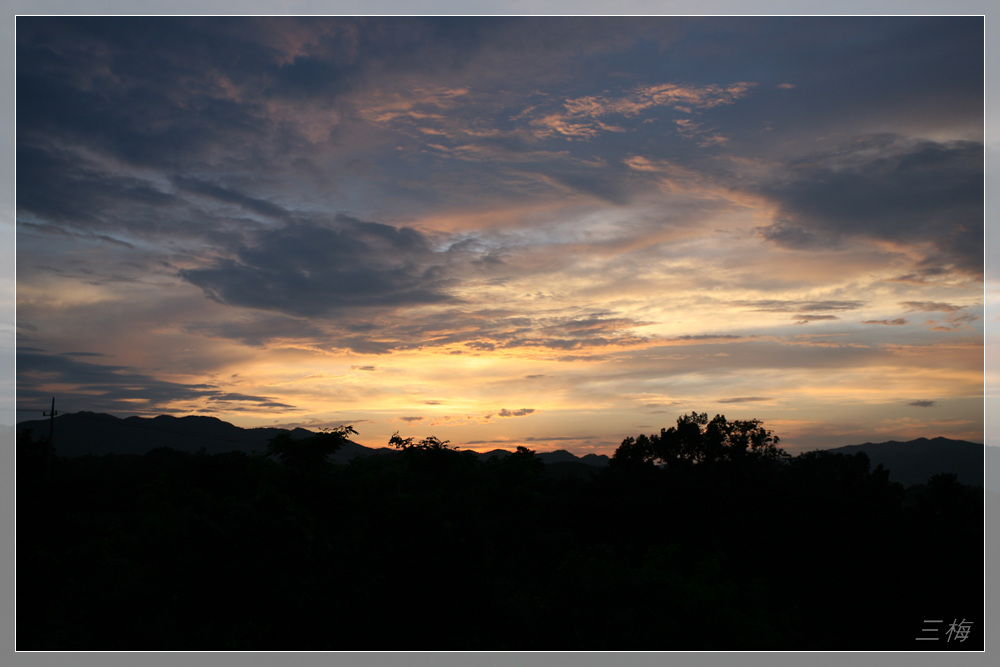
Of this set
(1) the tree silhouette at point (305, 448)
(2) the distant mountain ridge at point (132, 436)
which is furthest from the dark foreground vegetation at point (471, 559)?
(2) the distant mountain ridge at point (132, 436)

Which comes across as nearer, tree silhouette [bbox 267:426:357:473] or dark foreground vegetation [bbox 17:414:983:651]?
dark foreground vegetation [bbox 17:414:983:651]

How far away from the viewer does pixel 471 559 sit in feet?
48.1

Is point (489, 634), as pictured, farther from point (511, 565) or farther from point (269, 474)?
point (269, 474)

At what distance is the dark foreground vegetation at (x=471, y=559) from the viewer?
14.2 metres

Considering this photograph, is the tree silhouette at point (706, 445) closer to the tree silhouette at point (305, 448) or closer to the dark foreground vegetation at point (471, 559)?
the dark foreground vegetation at point (471, 559)

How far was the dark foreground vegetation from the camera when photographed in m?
14.2

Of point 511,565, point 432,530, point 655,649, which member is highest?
point 432,530

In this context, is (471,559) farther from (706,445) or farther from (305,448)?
(706,445)

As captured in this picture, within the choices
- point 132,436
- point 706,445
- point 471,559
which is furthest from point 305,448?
point 132,436

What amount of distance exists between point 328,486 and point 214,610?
20.5 ft

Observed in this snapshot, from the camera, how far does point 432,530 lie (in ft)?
49.6

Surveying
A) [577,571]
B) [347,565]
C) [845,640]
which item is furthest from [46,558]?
[845,640]

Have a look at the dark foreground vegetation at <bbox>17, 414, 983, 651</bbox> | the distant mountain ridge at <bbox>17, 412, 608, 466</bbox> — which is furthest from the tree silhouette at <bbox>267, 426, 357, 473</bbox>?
the distant mountain ridge at <bbox>17, 412, 608, 466</bbox>

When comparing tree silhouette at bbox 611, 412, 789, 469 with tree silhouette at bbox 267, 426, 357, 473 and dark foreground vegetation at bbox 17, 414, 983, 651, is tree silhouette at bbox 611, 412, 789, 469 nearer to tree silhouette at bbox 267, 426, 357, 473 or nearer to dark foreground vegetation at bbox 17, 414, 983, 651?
dark foreground vegetation at bbox 17, 414, 983, 651
